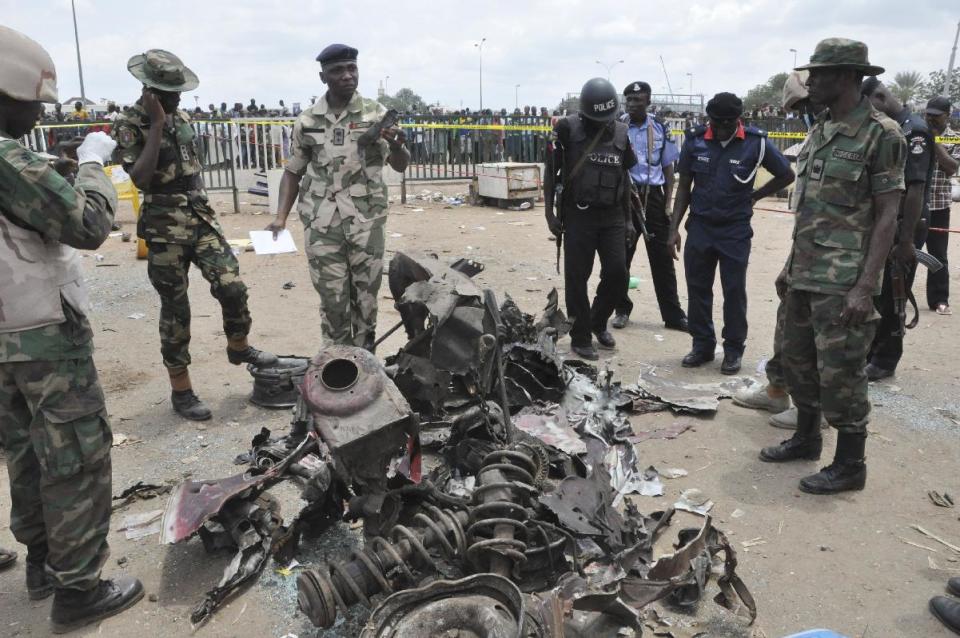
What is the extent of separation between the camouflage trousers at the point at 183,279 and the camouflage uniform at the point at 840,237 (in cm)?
344

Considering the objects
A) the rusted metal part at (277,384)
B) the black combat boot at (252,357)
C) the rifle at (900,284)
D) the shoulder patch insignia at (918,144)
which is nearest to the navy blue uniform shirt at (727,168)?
the shoulder patch insignia at (918,144)

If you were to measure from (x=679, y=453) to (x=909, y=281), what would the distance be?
2.27 meters

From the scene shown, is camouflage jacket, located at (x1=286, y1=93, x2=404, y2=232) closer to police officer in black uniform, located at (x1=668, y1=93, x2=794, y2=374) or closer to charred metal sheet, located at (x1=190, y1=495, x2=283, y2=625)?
charred metal sheet, located at (x1=190, y1=495, x2=283, y2=625)

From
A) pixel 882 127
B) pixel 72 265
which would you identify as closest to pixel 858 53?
pixel 882 127

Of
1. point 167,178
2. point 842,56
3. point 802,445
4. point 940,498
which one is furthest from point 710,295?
point 167,178

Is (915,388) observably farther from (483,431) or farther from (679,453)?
(483,431)

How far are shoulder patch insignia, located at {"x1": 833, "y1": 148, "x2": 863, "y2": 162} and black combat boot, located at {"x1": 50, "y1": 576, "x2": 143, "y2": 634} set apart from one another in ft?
12.7

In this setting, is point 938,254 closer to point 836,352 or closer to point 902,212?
point 902,212

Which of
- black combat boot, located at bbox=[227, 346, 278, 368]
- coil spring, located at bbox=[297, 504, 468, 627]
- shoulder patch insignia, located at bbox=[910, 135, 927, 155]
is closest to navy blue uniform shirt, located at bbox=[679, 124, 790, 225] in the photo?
shoulder patch insignia, located at bbox=[910, 135, 927, 155]

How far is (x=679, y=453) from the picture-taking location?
4.23 metres

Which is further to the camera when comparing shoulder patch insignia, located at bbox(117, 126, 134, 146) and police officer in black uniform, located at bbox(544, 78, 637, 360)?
police officer in black uniform, located at bbox(544, 78, 637, 360)

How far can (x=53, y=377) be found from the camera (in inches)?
101

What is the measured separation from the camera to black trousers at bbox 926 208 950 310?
22.4ft

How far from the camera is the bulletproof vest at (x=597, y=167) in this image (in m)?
5.43
